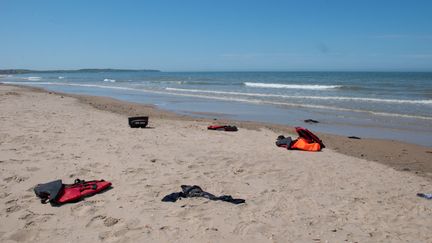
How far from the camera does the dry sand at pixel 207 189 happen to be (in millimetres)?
4371

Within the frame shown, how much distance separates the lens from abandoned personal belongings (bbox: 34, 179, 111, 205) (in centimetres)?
510

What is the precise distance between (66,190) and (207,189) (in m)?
1.92

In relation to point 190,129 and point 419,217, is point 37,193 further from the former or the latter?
point 190,129

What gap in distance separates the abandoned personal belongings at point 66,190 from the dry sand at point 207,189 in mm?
101

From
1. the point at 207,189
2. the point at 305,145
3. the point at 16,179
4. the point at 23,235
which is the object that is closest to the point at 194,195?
the point at 207,189

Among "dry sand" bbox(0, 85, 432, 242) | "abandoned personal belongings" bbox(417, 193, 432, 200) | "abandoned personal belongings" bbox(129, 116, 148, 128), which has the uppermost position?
"abandoned personal belongings" bbox(129, 116, 148, 128)

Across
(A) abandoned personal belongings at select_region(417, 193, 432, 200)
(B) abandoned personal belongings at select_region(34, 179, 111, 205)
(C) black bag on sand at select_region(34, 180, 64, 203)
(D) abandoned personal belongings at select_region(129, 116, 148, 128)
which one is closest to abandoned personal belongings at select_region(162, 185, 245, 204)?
(B) abandoned personal belongings at select_region(34, 179, 111, 205)

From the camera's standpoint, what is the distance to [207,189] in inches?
228

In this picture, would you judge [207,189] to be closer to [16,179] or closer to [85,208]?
[85,208]

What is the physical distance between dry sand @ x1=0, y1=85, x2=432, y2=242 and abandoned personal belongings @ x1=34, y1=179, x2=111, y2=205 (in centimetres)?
10

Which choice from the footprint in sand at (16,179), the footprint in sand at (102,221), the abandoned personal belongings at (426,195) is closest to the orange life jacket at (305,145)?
the abandoned personal belongings at (426,195)

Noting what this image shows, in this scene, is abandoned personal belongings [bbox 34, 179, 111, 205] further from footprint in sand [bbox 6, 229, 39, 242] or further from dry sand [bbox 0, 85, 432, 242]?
footprint in sand [bbox 6, 229, 39, 242]

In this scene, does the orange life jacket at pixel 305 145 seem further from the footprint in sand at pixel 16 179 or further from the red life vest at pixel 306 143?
the footprint in sand at pixel 16 179

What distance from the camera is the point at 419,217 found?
5.00 m
